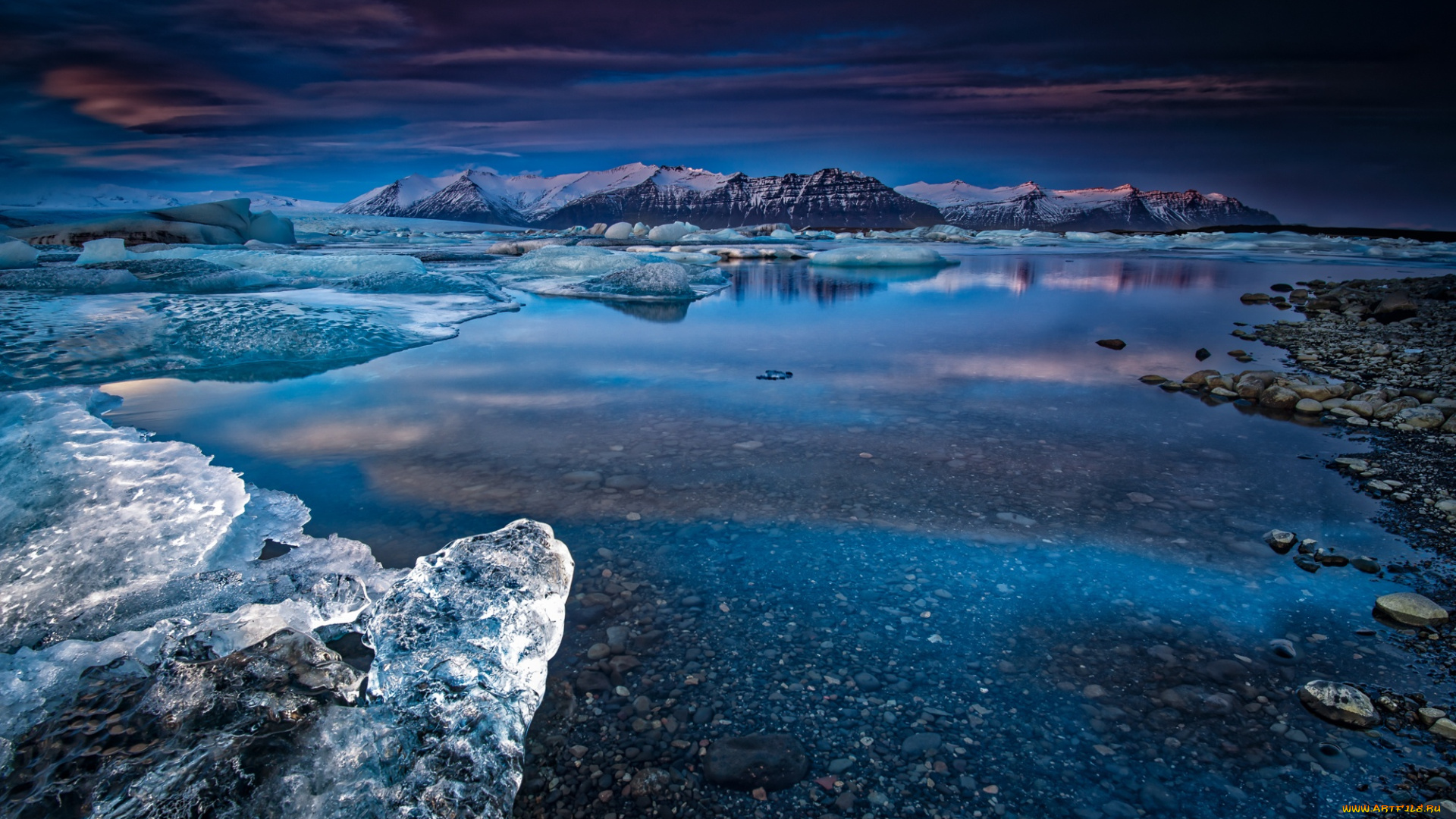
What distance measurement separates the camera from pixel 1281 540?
275 cm

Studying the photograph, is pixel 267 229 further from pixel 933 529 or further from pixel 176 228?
pixel 933 529

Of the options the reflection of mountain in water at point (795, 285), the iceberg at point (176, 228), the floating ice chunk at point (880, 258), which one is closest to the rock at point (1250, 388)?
the reflection of mountain in water at point (795, 285)

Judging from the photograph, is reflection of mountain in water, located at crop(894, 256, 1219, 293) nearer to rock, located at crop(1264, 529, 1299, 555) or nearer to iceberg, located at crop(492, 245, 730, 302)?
iceberg, located at crop(492, 245, 730, 302)

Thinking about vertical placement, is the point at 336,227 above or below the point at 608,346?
above

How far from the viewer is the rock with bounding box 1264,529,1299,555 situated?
273 centimetres

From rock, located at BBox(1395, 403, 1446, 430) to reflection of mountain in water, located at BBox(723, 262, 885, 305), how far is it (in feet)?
28.2

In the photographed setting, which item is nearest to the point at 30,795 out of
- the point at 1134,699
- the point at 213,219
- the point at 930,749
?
the point at 930,749

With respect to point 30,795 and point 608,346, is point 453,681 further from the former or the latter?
point 608,346

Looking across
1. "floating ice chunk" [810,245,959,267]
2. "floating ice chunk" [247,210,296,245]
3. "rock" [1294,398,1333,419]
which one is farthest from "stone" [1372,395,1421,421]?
"floating ice chunk" [247,210,296,245]

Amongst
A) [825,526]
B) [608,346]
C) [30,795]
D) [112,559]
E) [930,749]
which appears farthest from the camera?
[608,346]

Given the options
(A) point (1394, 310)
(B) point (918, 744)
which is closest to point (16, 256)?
(B) point (918, 744)

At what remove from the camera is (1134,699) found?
1869 millimetres

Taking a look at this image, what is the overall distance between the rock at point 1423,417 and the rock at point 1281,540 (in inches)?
107

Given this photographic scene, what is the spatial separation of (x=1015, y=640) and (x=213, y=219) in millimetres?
36001
